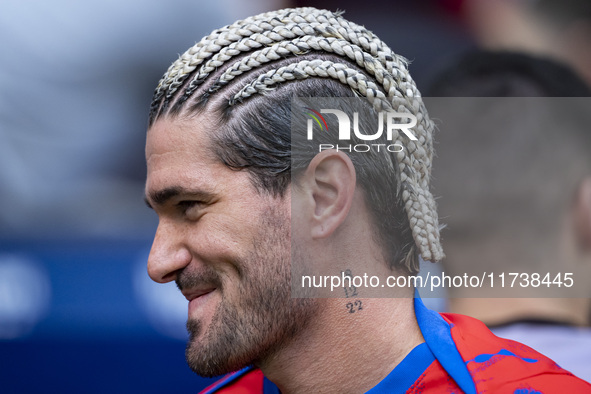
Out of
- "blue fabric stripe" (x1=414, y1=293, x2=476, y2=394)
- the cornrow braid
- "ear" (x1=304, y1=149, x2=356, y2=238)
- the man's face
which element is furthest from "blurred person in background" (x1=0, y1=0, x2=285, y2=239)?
"blue fabric stripe" (x1=414, y1=293, x2=476, y2=394)

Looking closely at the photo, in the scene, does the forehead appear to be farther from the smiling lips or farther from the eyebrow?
the smiling lips

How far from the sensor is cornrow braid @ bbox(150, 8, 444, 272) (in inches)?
48.7

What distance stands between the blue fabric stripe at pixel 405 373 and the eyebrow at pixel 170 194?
518mm

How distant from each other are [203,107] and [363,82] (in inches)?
13.7

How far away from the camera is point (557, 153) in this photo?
172 cm

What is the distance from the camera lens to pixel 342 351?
3.94 ft

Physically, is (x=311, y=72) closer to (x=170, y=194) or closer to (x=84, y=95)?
(x=170, y=194)

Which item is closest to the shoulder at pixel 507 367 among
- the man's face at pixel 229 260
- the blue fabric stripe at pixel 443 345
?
the blue fabric stripe at pixel 443 345

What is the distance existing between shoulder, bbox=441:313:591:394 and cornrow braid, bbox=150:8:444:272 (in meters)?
0.20

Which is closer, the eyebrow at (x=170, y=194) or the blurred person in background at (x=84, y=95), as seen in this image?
the eyebrow at (x=170, y=194)

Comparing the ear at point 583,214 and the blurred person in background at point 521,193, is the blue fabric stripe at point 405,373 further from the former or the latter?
the ear at point 583,214

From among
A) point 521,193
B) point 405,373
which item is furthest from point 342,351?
point 521,193

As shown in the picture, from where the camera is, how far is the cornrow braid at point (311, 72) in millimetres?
1237

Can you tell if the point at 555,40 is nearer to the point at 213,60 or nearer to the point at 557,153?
the point at 557,153
